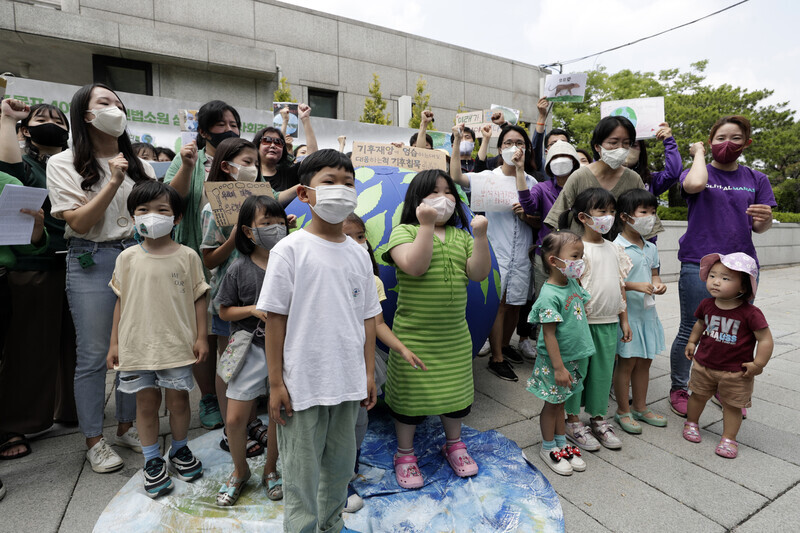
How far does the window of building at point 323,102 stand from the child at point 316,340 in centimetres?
1231

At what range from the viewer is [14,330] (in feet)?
9.74

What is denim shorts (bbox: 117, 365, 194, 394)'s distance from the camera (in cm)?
249

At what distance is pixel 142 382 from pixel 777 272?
16.0 meters

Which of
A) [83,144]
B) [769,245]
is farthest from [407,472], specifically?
[769,245]

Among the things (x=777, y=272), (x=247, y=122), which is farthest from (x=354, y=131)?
Answer: (x=777, y=272)

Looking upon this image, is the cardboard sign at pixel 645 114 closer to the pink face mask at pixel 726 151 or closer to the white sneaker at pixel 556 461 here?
the pink face mask at pixel 726 151

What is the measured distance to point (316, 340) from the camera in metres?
1.84

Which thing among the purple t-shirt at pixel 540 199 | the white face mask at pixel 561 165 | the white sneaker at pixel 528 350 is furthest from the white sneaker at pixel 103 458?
the white face mask at pixel 561 165

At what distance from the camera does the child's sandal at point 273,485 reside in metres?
2.42

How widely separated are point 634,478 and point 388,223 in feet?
7.08

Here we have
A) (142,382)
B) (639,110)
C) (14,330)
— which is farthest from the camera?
(639,110)

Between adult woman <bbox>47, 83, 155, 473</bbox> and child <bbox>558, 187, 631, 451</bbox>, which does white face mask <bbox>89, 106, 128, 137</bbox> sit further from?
child <bbox>558, 187, 631, 451</bbox>

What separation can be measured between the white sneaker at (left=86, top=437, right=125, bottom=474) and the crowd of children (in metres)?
0.01

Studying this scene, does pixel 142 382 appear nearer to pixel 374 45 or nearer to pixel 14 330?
pixel 14 330
